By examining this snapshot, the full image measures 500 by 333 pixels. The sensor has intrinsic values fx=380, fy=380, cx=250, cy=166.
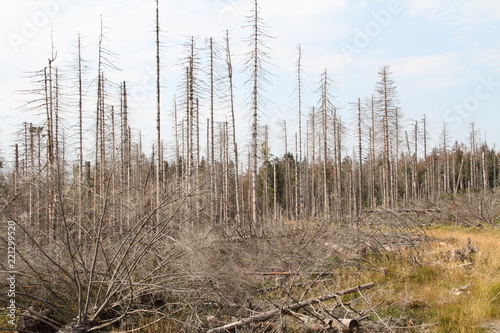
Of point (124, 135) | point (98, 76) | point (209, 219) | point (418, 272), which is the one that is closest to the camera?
point (209, 219)

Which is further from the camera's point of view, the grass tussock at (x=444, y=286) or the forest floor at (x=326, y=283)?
the grass tussock at (x=444, y=286)

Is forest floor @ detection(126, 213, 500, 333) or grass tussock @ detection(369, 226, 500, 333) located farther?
grass tussock @ detection(369, 226, 500, 333)

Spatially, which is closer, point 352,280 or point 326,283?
point 352,280

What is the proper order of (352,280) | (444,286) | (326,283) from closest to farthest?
(444,286)
(352,280)
(326,283)

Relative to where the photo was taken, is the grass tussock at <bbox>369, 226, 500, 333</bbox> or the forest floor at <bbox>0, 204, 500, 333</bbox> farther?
the grass tussock at <bbox>369, 226, 500, 333</bbox>

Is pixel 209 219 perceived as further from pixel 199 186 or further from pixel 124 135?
pixel 124 135

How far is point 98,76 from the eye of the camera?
1711 centimetres

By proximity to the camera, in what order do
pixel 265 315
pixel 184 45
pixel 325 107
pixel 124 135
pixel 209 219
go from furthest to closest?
pixel 325 107 < pixel 124 135 < pixel 184 45 < pixel 209 219 < pixel 265 315

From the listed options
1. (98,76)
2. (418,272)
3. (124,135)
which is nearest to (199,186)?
(418,272)

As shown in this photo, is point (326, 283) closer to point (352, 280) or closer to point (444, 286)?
point (352, 280)

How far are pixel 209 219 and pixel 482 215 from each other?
1734 cm

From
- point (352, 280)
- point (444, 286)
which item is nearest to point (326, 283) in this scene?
point (352, 280)

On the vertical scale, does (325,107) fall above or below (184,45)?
below

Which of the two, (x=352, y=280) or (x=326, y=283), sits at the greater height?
(x=352, y=280)
